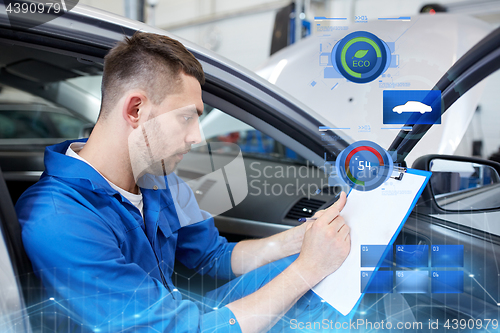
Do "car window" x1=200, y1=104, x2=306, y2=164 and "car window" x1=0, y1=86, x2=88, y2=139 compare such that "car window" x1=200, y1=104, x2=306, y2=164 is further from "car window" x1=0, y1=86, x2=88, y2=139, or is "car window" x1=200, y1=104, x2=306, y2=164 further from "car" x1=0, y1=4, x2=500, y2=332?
"car window" x1=0, y1=86, x2=88, y2=139

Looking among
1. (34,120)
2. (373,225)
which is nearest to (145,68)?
(373,225)

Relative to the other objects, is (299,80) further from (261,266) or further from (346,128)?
(261,266)

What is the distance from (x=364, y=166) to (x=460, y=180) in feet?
0.82

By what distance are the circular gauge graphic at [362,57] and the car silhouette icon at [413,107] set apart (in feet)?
0.30

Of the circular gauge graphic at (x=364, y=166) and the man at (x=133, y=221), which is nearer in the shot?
the man at (x=133, y=221)

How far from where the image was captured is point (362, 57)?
81 centimetres

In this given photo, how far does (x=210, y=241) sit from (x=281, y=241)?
0.20 meters
